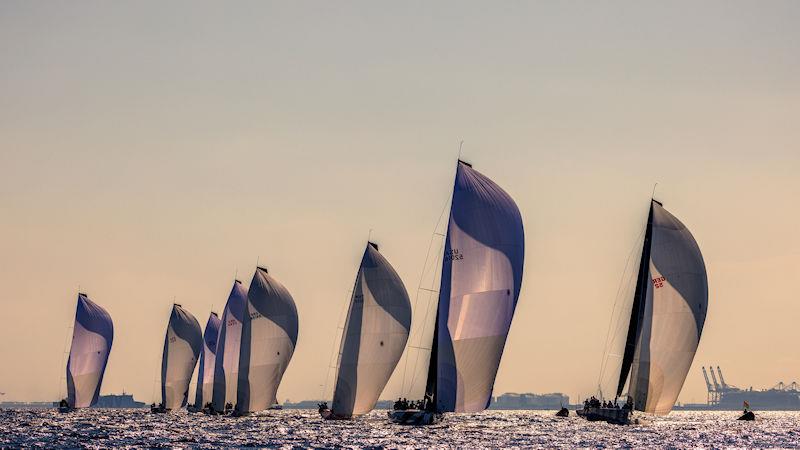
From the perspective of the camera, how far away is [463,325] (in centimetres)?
7038

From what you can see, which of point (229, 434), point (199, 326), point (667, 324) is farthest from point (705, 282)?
point (199, 326)

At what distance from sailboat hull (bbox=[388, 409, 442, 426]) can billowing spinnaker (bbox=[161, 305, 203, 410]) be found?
57.1m

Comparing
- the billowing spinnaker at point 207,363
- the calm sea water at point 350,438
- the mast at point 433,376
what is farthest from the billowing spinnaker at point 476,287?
the billowing spinnaker at point 207,363

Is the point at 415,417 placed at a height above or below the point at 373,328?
below

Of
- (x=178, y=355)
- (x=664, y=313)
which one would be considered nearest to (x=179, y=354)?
(x=178, y=355)

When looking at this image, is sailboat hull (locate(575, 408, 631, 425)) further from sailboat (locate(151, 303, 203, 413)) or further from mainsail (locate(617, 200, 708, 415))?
sailboat (locate(151, 303, 203, 413))

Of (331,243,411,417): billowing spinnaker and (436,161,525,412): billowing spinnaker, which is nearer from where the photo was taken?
(436,161,525,412): billowing spinnaker

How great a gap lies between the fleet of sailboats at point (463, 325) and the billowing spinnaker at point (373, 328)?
64 millimetres

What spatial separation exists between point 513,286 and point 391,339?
14.7 meters

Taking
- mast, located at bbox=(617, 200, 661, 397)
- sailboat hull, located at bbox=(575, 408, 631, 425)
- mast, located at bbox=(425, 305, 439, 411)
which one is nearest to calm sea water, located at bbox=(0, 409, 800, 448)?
sailboat hull, located at bbox=(575, 408, 631, 425)

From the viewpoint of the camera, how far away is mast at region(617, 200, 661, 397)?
82125mm

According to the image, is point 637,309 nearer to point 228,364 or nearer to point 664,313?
point 664,313

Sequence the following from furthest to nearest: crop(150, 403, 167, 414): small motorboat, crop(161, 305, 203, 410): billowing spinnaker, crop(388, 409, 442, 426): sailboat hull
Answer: crop(150, 403, 167, 414): small motorboat < crop(161, 305, 203, 410): billowing spinnaker < crop(388, 409, 442, 426): sailboat hull

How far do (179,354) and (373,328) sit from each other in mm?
54016
